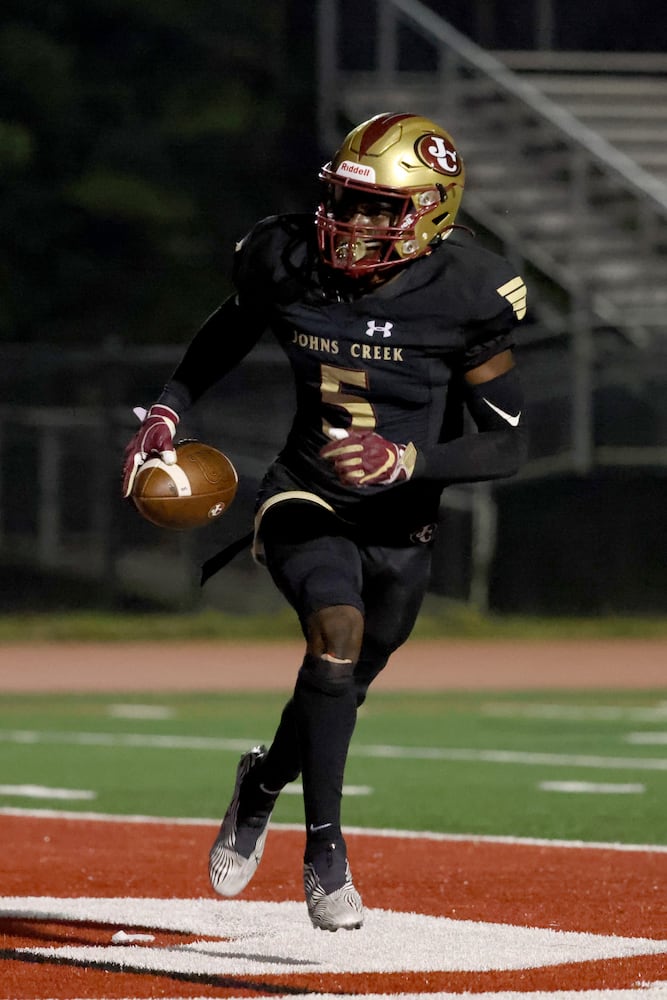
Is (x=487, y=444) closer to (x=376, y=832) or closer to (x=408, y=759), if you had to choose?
(x=376, y=832)

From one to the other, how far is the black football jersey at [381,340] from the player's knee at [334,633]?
36 centimetres

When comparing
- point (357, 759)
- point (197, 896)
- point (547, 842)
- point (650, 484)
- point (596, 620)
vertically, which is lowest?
point (596, 620)

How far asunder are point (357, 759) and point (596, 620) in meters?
9.41

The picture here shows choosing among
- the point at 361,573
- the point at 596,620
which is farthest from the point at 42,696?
the point at 361,573

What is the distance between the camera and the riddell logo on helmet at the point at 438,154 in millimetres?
5879

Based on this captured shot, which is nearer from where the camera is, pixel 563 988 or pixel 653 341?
pixel 563 988

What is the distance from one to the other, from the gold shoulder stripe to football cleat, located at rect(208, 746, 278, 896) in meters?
1.48

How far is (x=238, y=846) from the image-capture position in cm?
607

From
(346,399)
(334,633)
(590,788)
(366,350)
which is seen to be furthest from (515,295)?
(590,788)

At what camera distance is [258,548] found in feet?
19.7

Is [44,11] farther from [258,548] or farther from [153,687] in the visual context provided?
[258,548]

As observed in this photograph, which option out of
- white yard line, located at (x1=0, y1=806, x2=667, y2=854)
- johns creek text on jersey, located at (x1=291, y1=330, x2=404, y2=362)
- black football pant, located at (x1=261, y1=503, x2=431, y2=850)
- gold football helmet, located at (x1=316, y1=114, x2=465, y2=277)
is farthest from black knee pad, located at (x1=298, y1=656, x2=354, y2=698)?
white yard line, located at (x1=0, y1=806, x2=667, y2=854)

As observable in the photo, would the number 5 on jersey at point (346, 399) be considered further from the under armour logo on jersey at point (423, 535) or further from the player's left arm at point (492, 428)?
the under armour logo on jersey at point (423, 535)

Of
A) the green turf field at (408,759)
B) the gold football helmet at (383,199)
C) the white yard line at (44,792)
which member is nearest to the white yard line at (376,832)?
the green turf field at (408,759)
